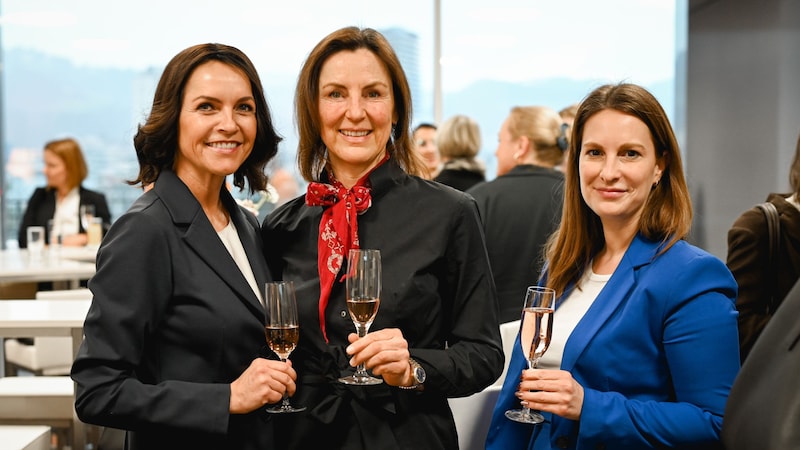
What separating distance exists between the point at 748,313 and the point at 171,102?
1.91 m

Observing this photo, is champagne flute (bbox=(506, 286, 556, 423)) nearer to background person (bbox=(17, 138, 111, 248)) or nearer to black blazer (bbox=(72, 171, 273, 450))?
black blazer (bbox=(72, 171, 273, 450))

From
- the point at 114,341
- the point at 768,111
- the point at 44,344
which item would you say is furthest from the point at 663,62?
the point at 114,341

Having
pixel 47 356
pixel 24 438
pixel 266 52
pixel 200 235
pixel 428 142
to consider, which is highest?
pixel 266 52

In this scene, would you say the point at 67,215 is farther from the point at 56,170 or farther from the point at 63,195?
the point at 56,170

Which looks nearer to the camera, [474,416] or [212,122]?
[212,122]

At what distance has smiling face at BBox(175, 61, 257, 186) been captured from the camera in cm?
189

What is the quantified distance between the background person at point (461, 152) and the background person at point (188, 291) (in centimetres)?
332

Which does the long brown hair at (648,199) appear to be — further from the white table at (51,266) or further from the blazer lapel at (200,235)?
the white table at (51,266)

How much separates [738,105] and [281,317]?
606 cm

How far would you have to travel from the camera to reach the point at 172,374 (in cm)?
175

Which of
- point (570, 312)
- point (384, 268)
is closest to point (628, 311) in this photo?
point (570, 312)

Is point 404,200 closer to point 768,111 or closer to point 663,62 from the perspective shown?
point 768,111

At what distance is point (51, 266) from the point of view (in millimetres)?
5246

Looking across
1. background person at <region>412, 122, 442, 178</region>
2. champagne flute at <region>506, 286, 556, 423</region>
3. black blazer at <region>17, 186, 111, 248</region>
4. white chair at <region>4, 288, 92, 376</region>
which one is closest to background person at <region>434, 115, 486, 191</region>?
background person at <region>412, 122, 442, 178</region>
